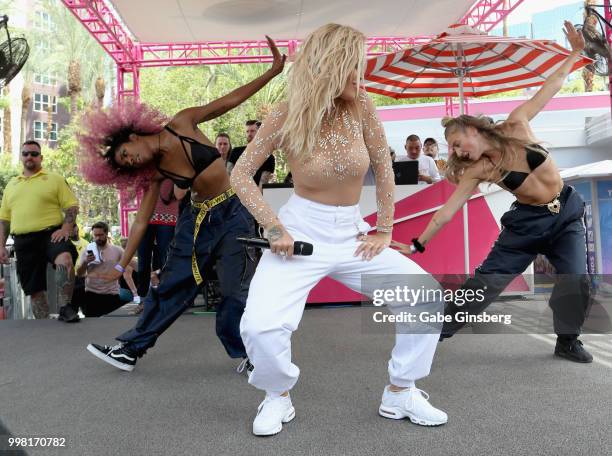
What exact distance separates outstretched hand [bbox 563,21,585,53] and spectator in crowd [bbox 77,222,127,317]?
507cm

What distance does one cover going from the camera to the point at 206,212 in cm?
360

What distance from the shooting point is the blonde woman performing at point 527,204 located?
348 cm

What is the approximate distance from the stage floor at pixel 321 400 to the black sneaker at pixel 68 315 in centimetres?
110

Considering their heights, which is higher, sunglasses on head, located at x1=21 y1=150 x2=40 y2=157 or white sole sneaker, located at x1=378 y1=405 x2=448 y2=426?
sunglasses on head, located at x1=21 y1=150 x2=40 y2=157

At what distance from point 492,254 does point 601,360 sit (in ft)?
2.97

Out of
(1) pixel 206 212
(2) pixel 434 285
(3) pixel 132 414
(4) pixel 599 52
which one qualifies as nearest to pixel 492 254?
(2) pixel 434 285

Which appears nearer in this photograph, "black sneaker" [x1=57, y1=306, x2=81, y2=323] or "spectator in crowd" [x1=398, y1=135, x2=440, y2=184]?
"black sneaker" [x1=57, y1=306, x2=81, y2=323]

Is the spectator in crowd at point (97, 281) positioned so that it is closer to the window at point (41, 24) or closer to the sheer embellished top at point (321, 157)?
the sheer embellished top at point (321, 157)

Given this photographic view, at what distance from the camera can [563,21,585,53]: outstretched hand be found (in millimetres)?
3805

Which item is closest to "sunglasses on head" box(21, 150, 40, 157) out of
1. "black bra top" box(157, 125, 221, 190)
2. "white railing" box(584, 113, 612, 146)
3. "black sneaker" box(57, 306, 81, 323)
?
"black sneaker" box(57, 306, 81, 323)

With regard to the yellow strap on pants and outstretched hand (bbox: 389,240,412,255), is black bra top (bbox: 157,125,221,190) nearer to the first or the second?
the yellow strap on pants

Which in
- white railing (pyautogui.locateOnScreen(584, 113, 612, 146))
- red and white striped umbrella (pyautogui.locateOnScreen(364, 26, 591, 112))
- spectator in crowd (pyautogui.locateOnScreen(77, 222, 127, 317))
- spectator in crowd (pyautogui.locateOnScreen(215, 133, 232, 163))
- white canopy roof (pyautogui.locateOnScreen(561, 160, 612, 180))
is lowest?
spectator in crowd (pyautogui.locateOnScreen(77, 222, 127, 317))

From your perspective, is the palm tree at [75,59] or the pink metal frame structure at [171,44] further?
the palm tree at [75,59]

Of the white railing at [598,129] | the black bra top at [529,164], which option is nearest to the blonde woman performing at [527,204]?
the black bra top at [529,164]
